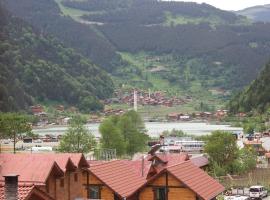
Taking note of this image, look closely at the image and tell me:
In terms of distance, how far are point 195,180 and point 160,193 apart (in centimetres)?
106

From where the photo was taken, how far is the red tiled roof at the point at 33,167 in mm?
14508

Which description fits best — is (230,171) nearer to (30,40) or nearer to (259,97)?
(259,97)

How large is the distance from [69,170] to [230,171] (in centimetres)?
2223

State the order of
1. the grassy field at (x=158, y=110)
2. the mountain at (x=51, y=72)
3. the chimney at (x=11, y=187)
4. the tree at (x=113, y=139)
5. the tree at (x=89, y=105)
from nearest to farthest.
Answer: the chimney at (x=11, y=187) → the tree at (x=113, y=139) → the mountain at (x=51, y=72) → the tree at (x=89, y=105) → the grassy field at (x=158, y=110)

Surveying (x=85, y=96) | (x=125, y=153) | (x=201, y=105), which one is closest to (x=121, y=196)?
(x=125, y=153)

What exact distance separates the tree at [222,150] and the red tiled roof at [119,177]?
64.4 ft

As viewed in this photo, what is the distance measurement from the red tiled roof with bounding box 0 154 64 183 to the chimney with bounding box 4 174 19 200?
6.70 metres

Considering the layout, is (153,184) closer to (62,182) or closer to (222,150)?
(62,182)

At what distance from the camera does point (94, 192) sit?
58.0 ft

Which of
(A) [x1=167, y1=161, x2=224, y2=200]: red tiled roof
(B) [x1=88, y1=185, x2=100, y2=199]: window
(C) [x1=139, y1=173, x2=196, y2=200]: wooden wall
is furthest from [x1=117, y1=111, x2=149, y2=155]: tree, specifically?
(C) [x1=139, y1=173, x2=196, y2=200]: wooden wall

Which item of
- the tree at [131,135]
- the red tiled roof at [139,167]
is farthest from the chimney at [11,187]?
the tree at [131,135]

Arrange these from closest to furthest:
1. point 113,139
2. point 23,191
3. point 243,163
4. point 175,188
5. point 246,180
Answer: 1. point 23,191
2. point 175,188
3. point 246,180
4. point 243,163
5. point 113,139

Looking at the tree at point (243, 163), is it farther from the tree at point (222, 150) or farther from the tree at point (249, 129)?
the tree at point (249, 129)

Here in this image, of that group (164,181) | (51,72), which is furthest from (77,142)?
(51,72)
